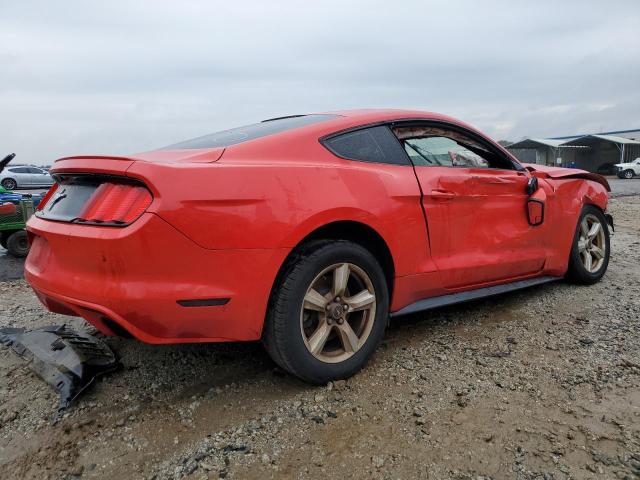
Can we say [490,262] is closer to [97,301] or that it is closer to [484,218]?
[484,218]

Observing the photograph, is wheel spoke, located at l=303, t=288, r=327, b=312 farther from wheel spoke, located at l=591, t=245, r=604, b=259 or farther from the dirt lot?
wheel spoke, located at l=591, t=245, r=604, b=259

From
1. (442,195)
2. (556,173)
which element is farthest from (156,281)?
(556,173)

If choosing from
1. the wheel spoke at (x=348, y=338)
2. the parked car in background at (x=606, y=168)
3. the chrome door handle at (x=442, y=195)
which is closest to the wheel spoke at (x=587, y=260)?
the chrome door handle at (x=442, y=195)

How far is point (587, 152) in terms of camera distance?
4106 cm

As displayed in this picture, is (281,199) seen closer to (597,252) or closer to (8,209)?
(597,252)

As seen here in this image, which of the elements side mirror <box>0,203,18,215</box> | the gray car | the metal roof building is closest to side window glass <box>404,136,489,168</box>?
side mirror <box>0,203,18,215</box>

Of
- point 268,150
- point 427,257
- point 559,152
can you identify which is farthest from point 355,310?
point 559,152

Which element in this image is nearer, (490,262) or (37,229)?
(37,229)

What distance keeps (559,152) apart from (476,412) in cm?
4198

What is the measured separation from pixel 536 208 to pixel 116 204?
2.85 m

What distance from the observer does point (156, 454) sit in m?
2.02

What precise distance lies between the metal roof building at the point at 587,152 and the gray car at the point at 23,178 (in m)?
32.7

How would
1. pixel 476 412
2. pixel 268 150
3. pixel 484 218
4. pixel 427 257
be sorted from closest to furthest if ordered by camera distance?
pixel 476 412 < pixel 268 150 < pixel 427 257 < pixel 484 218

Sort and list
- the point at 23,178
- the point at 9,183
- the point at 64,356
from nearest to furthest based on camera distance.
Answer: the point at 64,356 < the point at 9,183 < the point at 23,178
